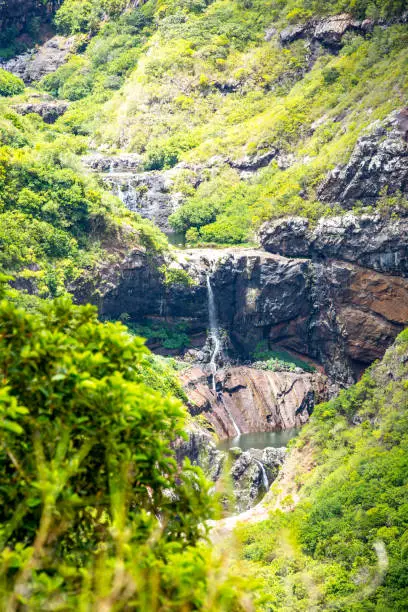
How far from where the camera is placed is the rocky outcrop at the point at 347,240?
43.2 m

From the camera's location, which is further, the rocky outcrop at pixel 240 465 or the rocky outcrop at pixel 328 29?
the rocky outcrop at pixel 328 29

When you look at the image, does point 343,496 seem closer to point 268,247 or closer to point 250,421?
point 250,421

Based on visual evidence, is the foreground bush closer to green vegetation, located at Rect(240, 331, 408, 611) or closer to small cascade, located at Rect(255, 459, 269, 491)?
small cascade, located at Rect(255, 459, 269, 491)

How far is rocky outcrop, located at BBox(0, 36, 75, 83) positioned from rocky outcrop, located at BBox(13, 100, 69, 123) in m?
11.1

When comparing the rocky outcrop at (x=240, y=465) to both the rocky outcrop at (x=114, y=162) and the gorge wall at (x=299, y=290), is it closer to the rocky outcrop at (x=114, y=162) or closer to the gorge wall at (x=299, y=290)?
the gorge wall at (x=299, y=290)

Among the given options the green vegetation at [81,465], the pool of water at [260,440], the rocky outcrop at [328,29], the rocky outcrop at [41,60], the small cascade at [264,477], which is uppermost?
the green vegetation at [81,465]

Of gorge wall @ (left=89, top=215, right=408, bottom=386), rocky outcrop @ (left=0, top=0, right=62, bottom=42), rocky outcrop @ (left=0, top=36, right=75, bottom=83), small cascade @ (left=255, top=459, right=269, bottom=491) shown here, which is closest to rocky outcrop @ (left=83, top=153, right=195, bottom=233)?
→ gorge wall @ (left=89, top=215, right=408, bottom=386)

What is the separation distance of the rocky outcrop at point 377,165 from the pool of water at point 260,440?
14195mm

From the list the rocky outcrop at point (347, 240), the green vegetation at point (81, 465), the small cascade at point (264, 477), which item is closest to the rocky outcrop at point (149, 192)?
the rocky outcrop at point (347, 240)

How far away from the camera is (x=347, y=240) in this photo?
4475 cm

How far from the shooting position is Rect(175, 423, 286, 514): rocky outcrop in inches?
1254

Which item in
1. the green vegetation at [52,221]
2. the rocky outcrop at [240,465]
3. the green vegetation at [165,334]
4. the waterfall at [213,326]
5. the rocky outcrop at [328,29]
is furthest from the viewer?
the rocky outcrop at [328,29]

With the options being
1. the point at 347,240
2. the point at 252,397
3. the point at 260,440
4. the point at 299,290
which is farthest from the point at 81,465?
the point at 299,290

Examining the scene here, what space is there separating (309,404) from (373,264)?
8628 mm
